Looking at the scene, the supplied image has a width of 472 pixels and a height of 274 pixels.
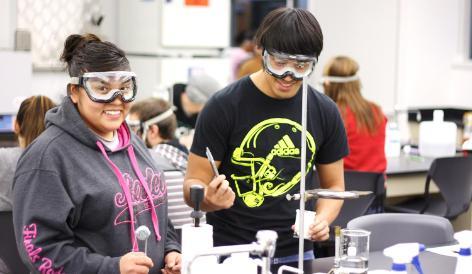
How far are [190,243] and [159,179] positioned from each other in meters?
0.37

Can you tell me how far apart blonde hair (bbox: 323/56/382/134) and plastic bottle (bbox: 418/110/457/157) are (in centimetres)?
89

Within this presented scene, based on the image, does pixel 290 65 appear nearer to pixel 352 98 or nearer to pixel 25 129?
pixel 25 129

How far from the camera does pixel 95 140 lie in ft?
6.72

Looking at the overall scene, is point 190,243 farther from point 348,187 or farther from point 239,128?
point 348,187

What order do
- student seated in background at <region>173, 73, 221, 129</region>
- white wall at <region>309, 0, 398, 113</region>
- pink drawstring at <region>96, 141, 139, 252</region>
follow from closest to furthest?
1. pink drawstring at <region>96, 141, 139, 252</region>
2. student seated in background at <region>173, 73, 221, 129</region>
3. white wall at <region>309, 0, 398, 113</region>

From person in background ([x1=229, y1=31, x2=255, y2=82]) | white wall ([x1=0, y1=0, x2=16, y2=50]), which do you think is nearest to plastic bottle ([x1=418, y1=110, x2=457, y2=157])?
white wall ([x1=0, y1=0, x2=16, y2=50])

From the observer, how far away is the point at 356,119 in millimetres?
4383

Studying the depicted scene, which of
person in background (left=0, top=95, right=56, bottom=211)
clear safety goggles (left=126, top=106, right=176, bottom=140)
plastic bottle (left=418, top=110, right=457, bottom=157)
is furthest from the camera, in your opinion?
plastic bottle (left=418, top=110, right=457, bottom=157)

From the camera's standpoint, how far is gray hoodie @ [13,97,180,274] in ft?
6.33

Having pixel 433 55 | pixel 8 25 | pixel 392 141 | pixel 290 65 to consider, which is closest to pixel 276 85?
pixel 290 65

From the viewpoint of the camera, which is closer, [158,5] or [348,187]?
[348,187]

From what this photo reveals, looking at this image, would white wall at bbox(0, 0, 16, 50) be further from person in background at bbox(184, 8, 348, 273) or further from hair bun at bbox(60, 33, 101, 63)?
hair bun at bbox(60, 33, 101, 63)

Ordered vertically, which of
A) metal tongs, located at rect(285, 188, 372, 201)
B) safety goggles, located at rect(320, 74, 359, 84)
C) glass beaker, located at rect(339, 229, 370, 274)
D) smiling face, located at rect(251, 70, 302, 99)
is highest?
smiling face, located at rect(251, 70, 302, 99)

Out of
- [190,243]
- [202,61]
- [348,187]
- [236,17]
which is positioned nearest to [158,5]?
[202,61]
